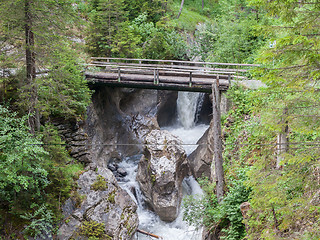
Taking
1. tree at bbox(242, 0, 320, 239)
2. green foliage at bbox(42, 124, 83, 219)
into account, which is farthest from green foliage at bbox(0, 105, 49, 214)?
tree at bbox(242, 0, 320, 239)

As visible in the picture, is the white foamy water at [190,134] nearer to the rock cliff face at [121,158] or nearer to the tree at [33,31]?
the rock cliff face at [121,158]

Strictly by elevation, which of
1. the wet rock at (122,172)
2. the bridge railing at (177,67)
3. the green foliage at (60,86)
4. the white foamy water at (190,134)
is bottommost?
the wet rock at (122,172)

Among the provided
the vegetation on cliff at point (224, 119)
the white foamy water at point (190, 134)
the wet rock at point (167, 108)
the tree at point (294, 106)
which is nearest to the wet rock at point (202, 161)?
the white foamy water at point (190, 134)

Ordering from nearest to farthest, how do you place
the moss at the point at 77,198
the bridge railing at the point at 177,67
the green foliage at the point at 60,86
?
the green foliage at the point at 60,86, the moss at the point at 77,198, the bridge railing at the point at 177,67

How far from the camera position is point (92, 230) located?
1141 cm

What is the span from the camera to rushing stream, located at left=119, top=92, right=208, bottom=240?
15.4m

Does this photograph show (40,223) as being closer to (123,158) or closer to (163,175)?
(163,175)

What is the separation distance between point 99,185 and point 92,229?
1.97 metres

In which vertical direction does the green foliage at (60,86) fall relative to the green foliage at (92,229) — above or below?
above

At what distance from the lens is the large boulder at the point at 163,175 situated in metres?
16.1

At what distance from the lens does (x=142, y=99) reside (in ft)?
74.8

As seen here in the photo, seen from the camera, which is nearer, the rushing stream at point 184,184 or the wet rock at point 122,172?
the rushing stream at point 184,184

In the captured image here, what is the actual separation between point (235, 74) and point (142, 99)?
8.01 meters

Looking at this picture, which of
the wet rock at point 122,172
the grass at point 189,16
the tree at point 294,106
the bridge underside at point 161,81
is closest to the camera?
the tree at point 294,106
